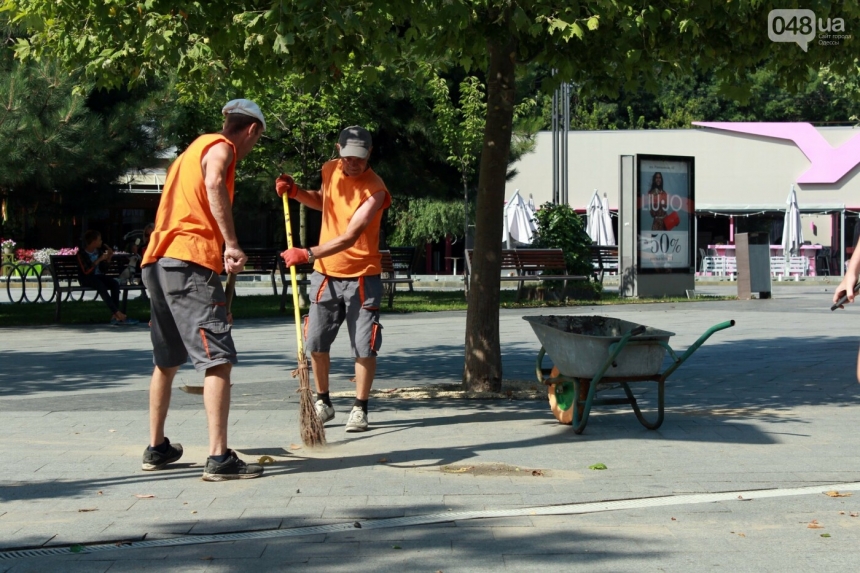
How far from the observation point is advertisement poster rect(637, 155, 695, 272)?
22.9 metres

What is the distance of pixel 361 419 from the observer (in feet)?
24.6

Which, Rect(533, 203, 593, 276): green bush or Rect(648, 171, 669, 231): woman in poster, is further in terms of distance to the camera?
Rect(648, 171, 669, 231): woman in poster

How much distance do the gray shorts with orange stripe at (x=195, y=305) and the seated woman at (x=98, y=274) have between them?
11.2 meters

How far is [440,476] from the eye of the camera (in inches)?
243

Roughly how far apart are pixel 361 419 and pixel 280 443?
593 millimetres

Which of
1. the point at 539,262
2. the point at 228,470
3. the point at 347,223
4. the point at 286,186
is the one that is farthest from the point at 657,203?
the point at 228,470

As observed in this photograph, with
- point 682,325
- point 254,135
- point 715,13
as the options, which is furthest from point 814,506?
point 682,325

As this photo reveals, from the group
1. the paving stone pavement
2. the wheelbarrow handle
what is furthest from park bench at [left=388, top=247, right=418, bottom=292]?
the wheelbarrow handle

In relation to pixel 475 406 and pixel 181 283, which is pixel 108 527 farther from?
pixel 475 406

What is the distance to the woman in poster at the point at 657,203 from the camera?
23.2m

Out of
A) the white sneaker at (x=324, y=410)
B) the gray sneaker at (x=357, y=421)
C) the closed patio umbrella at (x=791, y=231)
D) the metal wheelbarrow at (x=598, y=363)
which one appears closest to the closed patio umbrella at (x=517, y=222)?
the closed patio umbrella at (x=791, y=231)

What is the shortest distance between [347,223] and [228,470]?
202 cm

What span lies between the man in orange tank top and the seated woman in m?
11.2

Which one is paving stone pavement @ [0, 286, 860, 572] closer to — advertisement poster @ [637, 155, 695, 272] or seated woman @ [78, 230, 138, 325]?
seated woman @ [78, 230, 138, 325]
